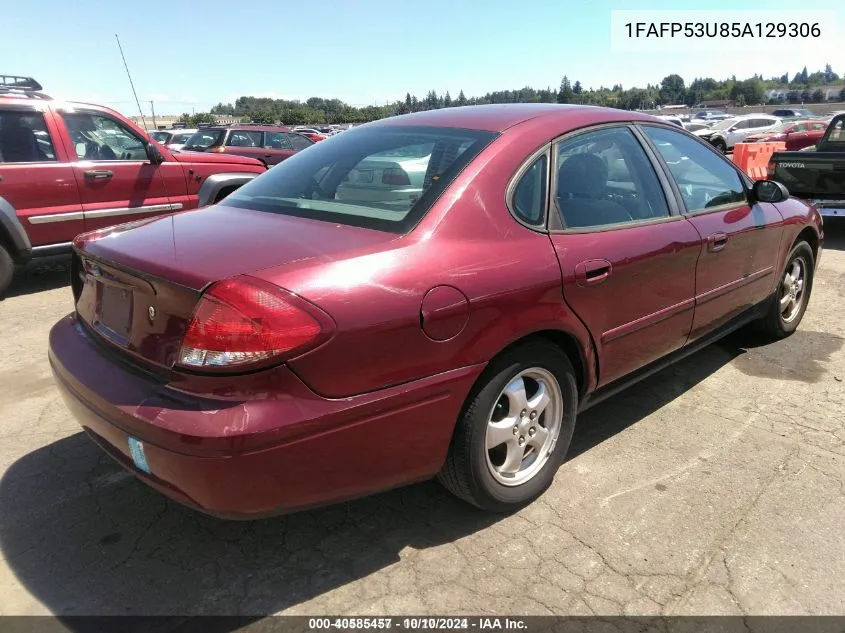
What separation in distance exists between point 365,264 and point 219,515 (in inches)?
36.7

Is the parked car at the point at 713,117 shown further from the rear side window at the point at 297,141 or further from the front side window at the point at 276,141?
the front side window at the point at 276,141

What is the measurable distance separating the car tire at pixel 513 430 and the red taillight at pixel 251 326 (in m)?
0.75

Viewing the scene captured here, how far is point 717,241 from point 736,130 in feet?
91.0

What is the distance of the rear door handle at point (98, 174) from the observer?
20.6 feet

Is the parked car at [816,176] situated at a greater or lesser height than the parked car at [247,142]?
lesser

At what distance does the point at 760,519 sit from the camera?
266 centimetres

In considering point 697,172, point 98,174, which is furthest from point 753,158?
point 98,174

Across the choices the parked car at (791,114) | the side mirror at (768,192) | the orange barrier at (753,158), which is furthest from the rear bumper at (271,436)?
the parked car at (791,114)

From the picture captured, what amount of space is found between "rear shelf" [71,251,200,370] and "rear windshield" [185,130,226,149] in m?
11.8

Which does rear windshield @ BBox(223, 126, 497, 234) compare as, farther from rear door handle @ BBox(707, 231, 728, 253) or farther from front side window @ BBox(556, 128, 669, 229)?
rear door handle @ BBox(707, 231, 728, 253)

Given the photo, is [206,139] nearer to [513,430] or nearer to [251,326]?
[513,430]

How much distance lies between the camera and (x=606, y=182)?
3.07 meters

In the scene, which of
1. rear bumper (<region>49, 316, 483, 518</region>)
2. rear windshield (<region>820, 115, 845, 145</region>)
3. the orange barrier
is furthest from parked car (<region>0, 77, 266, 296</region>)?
the orange barrier

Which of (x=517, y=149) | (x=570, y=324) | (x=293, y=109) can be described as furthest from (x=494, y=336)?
(x=293, y=109)
